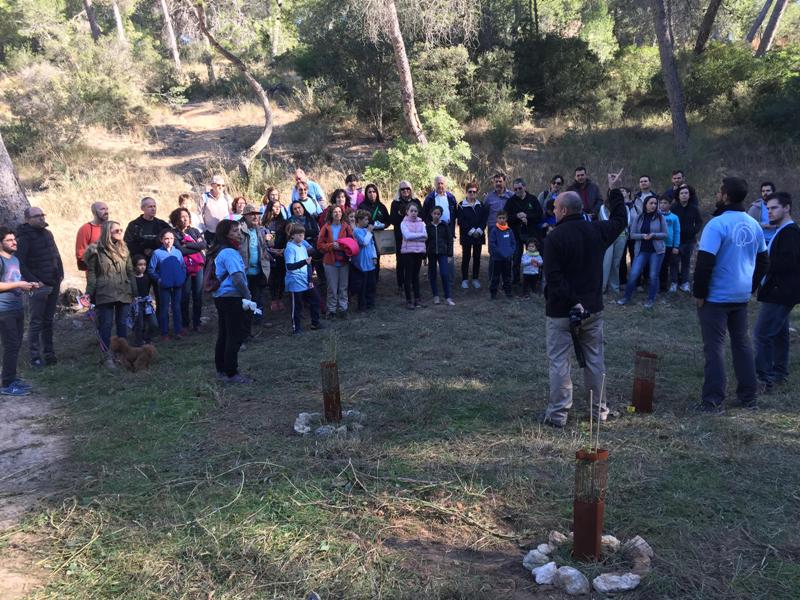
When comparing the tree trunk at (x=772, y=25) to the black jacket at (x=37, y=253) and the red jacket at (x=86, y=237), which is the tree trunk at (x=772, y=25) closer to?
the red jacket at (x=86, y=237)

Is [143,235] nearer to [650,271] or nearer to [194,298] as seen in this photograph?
[194,298]

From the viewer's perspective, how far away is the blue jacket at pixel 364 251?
9.80 meters

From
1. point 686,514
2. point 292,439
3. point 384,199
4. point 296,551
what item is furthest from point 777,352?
point 384,199

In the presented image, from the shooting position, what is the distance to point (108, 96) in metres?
19.8

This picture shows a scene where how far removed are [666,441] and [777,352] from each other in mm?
2315

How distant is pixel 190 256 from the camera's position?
9180mm

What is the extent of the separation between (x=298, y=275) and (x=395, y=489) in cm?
513

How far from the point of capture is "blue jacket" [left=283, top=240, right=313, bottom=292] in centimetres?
906

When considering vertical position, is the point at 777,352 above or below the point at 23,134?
below

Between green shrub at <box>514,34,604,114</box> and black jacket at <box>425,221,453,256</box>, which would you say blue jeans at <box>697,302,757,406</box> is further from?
green shrub at <box>514,34,604,114</box>

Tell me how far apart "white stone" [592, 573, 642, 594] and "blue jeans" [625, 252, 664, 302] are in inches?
299

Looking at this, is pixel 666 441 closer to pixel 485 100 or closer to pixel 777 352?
pixel 777 352

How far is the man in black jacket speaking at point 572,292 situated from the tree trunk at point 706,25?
17.2 meters

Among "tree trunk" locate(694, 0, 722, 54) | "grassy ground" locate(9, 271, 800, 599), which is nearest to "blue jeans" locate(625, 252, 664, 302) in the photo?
"grassy ground" locate(9, 271, 800, 599)
